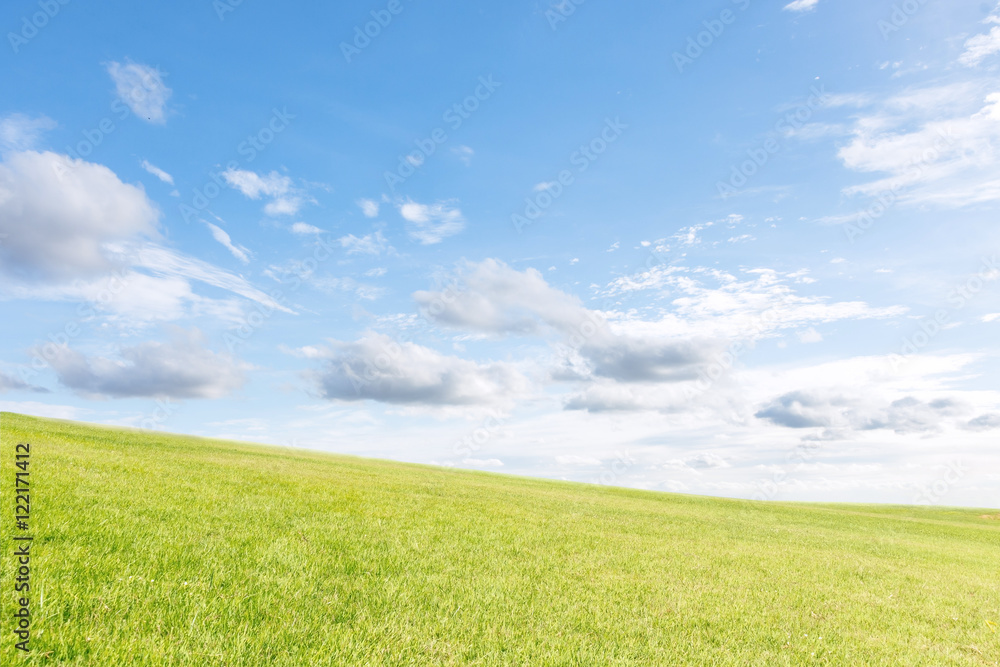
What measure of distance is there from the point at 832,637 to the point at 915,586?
335 inches

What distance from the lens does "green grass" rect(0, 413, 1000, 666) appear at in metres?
6.32

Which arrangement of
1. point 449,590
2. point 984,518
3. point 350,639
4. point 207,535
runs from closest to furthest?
point 350,639 → point 449,590 → point 207,535 → point 984,518

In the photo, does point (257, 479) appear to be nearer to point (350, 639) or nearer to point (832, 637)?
point (350, 639)

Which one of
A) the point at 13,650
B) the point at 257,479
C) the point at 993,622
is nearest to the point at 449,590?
the point at 13,650

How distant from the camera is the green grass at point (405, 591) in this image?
632 centimetres

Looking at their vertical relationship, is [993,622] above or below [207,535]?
below

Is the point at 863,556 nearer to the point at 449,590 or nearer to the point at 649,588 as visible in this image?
the point at 649,588

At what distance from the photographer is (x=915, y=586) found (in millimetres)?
15305

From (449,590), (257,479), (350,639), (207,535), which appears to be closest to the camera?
(350,639)

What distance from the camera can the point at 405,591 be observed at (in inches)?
343

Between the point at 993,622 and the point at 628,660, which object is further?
the point at 993,622

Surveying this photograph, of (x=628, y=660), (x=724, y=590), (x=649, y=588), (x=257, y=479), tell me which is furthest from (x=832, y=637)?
(x=257, y=479)

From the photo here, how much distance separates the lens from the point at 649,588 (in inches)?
434

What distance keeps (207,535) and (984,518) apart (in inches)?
3338
